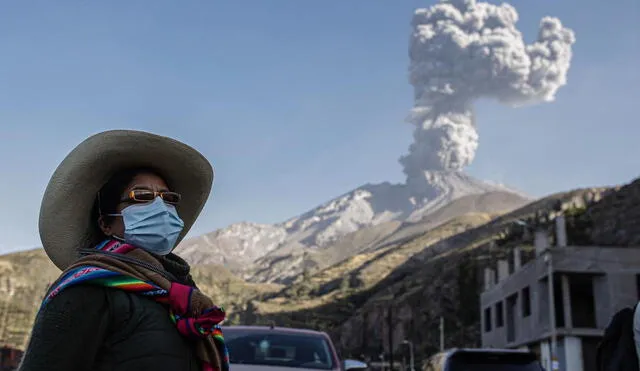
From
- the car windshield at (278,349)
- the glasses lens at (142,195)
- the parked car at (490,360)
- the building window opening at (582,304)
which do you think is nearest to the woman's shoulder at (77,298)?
the glasses lens at (142,195)

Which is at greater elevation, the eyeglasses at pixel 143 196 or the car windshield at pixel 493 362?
the eyeglasses at pixel 143 196

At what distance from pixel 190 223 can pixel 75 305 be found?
3.24 ft

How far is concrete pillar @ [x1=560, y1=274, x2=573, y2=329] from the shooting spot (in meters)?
39.9

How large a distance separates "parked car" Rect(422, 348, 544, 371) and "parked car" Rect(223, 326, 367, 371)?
151 cm

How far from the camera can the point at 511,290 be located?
4866 cm

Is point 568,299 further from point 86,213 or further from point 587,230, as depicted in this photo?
point 587,230

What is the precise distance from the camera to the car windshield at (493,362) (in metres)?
8.69

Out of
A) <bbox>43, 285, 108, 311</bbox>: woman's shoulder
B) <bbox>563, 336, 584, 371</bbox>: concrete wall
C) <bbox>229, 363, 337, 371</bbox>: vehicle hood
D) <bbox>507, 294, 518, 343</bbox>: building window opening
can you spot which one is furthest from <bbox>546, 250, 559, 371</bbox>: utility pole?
<bbox>43, 285, 108, 311</bbox>: woman's shoulder

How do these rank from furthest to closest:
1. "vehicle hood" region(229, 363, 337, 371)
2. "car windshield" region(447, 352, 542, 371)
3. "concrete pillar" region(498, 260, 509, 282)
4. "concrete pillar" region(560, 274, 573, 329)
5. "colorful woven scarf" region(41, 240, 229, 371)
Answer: "concrete pillar" region(498, 260, 509, 282), "concrete pillar" region(560, 274, 573, 329), "car windshield" region(447, 352, 542, 371), "vehicle hood" region(229, 363, 337, 371), "colorful woven scarf" region(41, 240, 229, 371)

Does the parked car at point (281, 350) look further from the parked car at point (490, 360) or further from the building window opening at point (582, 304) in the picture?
the building window opening at point (582, 304)

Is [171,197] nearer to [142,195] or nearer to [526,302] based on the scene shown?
[142,195]

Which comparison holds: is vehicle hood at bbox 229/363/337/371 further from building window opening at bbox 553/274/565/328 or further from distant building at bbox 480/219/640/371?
building window opening at bbox 553/274/565/328

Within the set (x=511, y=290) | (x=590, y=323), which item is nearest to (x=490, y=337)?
(x=511, y=290)

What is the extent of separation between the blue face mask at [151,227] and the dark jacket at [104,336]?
0.96 feet
